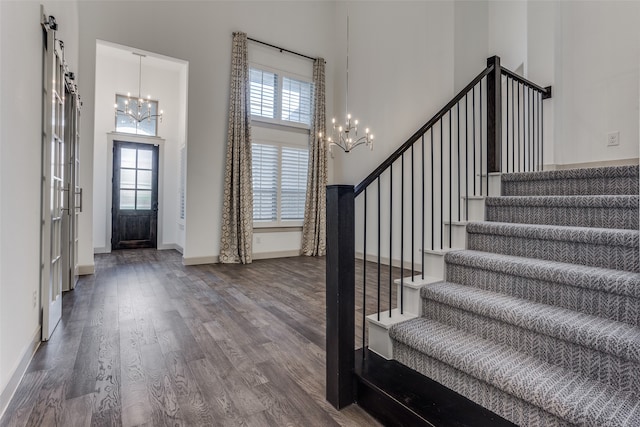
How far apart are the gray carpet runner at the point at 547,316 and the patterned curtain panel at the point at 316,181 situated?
169 inches

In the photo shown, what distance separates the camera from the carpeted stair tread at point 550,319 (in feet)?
3.94

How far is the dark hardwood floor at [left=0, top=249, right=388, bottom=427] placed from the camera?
1.54 metres

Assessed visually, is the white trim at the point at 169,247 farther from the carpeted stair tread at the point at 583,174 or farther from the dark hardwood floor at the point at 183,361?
the carpeted stair tread at the point at 583,174

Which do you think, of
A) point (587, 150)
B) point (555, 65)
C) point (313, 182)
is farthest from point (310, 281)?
point (555, 65)

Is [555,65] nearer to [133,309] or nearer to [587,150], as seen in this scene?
[587,150]

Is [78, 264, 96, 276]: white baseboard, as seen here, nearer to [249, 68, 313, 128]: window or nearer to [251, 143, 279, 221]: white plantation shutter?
[251, 143, 279, 221]: white plantation shutter

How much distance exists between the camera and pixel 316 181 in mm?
6363

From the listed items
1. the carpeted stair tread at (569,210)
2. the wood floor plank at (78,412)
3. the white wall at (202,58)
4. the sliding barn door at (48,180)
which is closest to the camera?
the wood floor plank at (78,412)

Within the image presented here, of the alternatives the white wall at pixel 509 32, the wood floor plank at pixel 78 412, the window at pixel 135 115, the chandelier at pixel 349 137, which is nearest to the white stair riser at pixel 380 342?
the wood floor plank at pixel 78 412

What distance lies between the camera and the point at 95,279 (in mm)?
4195

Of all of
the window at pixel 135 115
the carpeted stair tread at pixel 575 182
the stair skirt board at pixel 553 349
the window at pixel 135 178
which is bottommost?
the stair skirt board at pixel 553 349

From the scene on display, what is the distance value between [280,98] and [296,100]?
0.37 meters

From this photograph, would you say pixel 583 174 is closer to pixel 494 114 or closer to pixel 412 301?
pixel 494 114

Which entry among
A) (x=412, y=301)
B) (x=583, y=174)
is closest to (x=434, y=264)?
(x=412, y=301)
